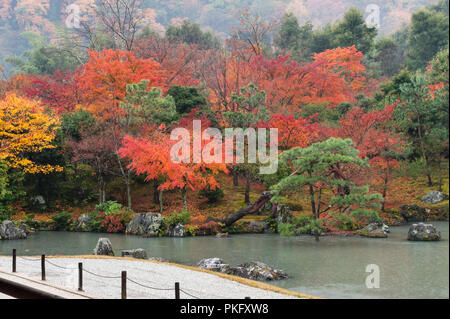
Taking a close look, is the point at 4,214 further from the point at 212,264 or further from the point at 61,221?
the point at 212,264

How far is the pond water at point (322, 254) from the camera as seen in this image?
508 inches

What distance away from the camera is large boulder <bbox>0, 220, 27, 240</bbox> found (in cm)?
2247

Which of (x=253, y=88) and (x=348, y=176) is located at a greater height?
(x=253, y=88)

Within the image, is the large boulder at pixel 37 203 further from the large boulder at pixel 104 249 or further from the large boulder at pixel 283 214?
the large boulder at pixel 283 214

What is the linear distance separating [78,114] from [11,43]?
47.6 m

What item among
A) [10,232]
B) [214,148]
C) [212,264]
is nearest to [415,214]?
[214,148]

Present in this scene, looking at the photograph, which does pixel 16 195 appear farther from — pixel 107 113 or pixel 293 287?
pixel 293 287

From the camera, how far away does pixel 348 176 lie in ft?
71.8

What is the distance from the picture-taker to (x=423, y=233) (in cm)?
1939

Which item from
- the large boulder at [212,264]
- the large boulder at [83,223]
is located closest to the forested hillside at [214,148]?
the large boulder at [83,223]

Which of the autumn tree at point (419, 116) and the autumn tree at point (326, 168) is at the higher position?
the autumn tree at point (419, 116)

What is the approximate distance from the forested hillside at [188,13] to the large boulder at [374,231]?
45483mm

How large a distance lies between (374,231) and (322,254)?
4.56 m

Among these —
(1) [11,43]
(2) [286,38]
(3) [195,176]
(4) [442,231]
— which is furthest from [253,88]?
(1) [11,43]
